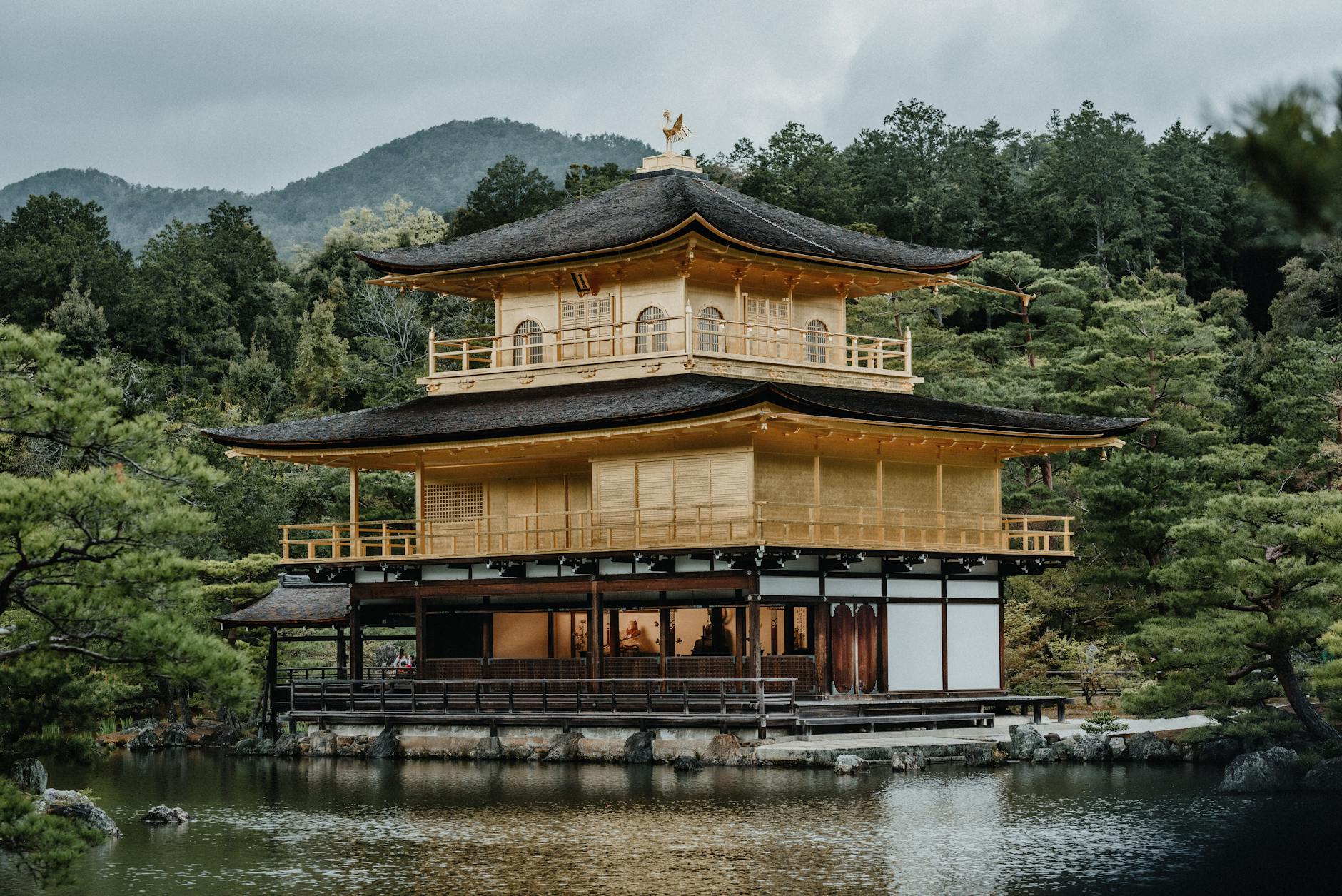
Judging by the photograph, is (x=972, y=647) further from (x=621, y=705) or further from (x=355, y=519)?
(x=355, y=519)

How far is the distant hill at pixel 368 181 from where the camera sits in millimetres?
154875

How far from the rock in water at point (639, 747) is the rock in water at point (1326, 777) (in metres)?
10.8

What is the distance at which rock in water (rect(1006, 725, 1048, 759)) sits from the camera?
2875 centimetres

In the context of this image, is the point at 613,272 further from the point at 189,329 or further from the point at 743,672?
the point at 189,329

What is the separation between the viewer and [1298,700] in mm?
26547

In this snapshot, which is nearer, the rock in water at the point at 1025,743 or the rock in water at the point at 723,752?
the rock in water at the point at 723,752

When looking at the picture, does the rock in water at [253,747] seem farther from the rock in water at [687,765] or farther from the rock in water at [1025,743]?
the rock in water at [1025,743]

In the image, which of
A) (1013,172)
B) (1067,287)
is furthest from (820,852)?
(1013,172)

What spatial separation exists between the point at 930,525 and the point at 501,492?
912cm

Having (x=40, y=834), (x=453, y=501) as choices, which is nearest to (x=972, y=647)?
(x=453, y=501)

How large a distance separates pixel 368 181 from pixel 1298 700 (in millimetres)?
140622

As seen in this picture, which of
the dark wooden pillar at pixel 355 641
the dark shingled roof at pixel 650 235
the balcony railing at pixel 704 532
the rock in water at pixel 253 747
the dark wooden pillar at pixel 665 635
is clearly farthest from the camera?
the dark shingled roof at pixel 650 235

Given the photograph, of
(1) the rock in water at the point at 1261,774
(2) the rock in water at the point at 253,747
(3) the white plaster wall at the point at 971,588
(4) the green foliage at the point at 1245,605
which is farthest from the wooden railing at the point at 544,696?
(1) the rock in water at the point at 1261,774

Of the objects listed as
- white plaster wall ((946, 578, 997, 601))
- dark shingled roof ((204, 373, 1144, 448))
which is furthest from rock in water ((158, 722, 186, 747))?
white plaster wall ((946, 578, 997, 601))
